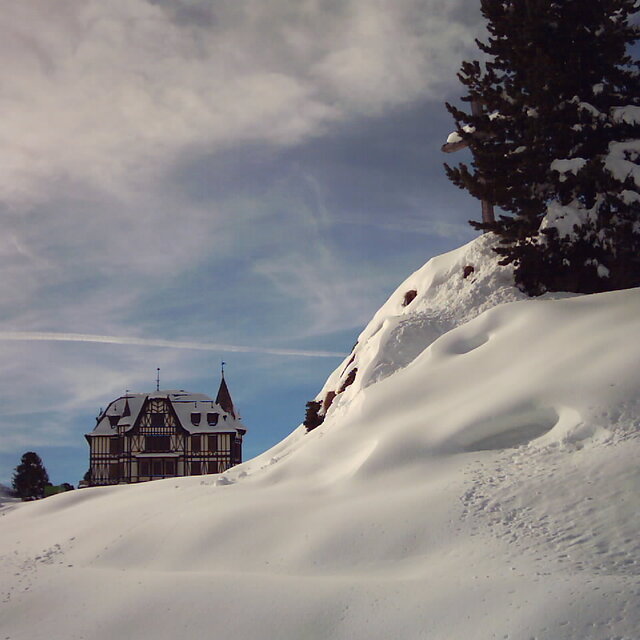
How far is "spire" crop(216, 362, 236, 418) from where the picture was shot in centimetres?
6353

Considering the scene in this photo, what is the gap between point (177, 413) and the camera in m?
53.4

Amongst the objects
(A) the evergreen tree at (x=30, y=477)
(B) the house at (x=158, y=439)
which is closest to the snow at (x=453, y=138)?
(B) the house at (x=158, y=439)

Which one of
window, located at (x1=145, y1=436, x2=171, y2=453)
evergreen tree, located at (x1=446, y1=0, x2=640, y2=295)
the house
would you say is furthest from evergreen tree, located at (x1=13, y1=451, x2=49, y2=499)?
evergreen tree, located at (x1=446, y1=0, x2=640, y2=295)

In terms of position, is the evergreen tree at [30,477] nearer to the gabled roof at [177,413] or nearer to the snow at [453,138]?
the gabled roof at [177,413]

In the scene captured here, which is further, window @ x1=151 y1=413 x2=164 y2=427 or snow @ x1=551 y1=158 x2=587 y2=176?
window @ x1=151 y1=413 x2=164 y2=427

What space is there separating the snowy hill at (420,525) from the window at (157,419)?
121 ft

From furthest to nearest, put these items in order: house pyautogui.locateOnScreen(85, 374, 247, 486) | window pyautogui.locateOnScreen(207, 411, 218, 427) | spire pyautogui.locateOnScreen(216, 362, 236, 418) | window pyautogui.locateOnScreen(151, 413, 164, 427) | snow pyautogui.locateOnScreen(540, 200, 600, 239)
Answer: spire pyautogui.locateOnScreen(216, 362, 236, 418)
window pyautogui.locateOnScreen(207, 411, 218, 427)
window pyautogui.locateOnScreen(151, 413, 164, 427)
house pyautogui.locateOnScreen(85, 374, 247, 486)
snow pyautogui.locateOnScreen(540, 200, 600, 239)

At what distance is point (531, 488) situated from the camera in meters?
9.38

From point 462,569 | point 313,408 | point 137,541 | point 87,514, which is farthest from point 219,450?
point 462,569

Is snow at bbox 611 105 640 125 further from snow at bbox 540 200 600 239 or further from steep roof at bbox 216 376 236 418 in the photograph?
steep roof at bbox 216 376 236 418

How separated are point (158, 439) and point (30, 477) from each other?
32.0ft

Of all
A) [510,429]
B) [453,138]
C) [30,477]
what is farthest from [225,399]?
[510,429]

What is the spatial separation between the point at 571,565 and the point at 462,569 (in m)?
1.11

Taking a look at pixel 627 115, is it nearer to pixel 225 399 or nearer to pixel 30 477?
pixel 30 477
